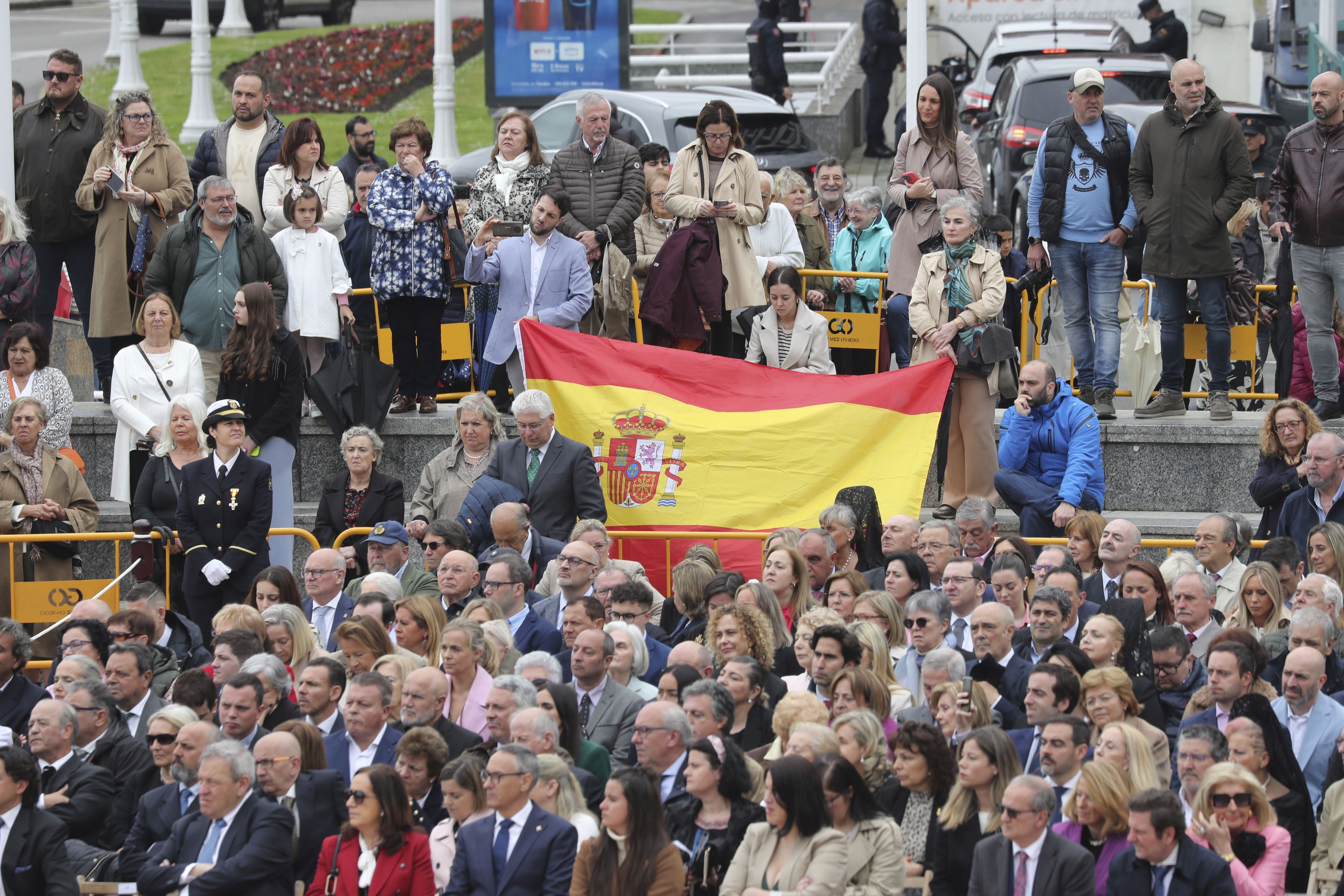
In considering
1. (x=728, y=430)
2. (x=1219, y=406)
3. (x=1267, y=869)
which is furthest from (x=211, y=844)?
(x=1219, y=406)

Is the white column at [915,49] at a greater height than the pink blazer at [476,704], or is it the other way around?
the white column at [915,49]

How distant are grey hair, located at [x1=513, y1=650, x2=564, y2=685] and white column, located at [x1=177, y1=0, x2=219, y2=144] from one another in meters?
19.2

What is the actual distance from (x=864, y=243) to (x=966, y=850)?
7.52m

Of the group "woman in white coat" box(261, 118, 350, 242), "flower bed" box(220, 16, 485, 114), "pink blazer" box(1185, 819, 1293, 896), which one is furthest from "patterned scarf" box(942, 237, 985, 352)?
"flower bed" box(220, 16, 485, 114)

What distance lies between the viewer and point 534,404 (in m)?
13.2

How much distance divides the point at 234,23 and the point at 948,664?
31934mm

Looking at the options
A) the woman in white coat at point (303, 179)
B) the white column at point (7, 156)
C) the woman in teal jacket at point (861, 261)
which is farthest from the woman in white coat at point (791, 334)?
the white column at point (7, 156)

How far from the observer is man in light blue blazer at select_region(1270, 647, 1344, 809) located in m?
9.50

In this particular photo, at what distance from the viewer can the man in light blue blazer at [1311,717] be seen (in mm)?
9500

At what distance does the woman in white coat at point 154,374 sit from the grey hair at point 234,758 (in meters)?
4.96

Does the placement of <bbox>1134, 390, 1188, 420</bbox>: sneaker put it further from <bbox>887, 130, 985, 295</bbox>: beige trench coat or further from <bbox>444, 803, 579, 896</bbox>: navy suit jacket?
<bbox>444, 803, 579, 896</bbox>: navy suit jacket

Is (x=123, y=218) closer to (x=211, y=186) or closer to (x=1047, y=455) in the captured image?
(x=211, y=186)

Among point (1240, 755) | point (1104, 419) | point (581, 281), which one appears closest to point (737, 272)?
point (581, 281)

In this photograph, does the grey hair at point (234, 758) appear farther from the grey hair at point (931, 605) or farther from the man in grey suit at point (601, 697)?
the grey hair at point (931, 605)
